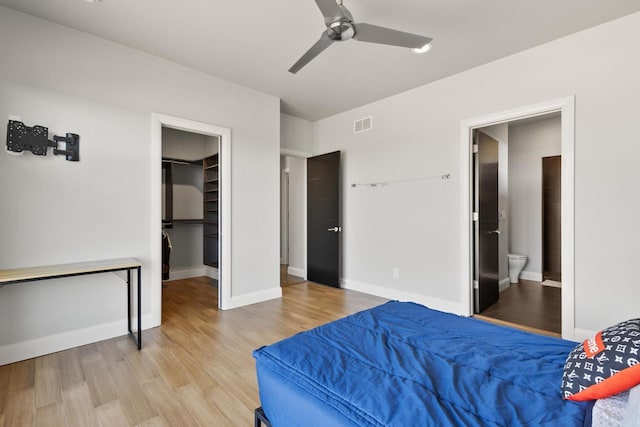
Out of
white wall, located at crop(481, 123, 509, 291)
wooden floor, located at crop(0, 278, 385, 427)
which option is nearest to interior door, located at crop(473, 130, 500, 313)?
white wall, located at crop(481, 123, 509, 291)

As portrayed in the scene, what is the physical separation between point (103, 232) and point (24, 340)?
1041 mm

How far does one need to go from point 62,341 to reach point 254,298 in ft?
6.56

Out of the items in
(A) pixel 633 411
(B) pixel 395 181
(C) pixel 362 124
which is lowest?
(A) pixel 633 411

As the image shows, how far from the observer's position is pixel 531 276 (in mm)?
5699

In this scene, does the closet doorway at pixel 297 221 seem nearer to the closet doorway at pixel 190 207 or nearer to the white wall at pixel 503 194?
the closet doorway at pixel 190 207

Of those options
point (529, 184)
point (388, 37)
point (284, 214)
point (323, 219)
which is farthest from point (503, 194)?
point (284, 214)

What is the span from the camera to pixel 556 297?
441 cm

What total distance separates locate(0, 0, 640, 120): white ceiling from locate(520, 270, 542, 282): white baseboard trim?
13.9 feet

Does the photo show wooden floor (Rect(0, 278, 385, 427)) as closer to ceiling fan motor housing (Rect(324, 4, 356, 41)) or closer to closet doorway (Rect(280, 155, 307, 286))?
closet doorway (Rect(280, 155, 307, 286))

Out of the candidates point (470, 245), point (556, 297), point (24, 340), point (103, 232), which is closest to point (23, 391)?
point (24, 340)

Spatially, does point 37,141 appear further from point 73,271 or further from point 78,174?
point 73,271

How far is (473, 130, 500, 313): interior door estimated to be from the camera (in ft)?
11.9

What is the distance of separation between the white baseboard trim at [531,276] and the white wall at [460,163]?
306 cm

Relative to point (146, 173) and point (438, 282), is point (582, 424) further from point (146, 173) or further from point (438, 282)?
point (146, 173)
